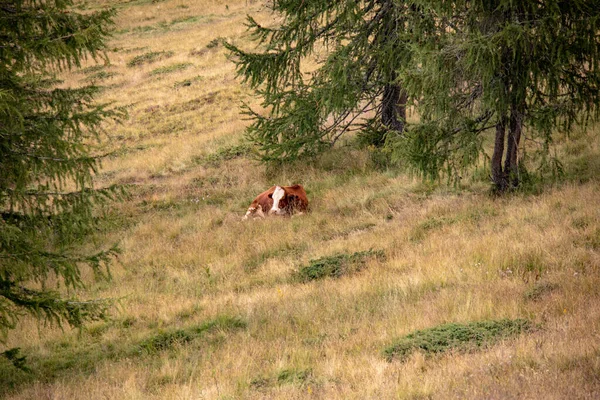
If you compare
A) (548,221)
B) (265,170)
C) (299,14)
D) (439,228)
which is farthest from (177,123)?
(548,221)

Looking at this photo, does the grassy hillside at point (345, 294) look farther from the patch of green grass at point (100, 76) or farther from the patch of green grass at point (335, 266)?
the patch of green grass at point (100, 76)

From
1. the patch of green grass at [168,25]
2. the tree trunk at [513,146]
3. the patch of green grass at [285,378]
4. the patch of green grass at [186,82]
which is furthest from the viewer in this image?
the patch of green grass at [168,25]

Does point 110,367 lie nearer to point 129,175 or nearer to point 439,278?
point 439,278

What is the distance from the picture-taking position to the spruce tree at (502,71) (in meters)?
10.2

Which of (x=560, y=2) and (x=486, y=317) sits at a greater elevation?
(x=560, y=2)

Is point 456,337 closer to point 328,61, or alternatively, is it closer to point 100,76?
point 328,61

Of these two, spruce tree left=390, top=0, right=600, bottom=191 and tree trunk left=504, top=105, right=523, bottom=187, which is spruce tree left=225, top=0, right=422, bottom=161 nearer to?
spruce tree left=390, top=0, right=600, bottom=191

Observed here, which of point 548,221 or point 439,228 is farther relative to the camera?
point 439,228

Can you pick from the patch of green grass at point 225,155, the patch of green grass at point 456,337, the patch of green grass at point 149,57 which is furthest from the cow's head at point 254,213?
the patch of green grass at point 149,57

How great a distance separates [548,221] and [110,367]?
6.76 m

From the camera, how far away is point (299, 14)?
15.4 metres

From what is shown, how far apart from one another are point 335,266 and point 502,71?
4319 millimetres

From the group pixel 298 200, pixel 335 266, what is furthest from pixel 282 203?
pixel 335 266

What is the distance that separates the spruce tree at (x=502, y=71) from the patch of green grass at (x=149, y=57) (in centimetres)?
3135
